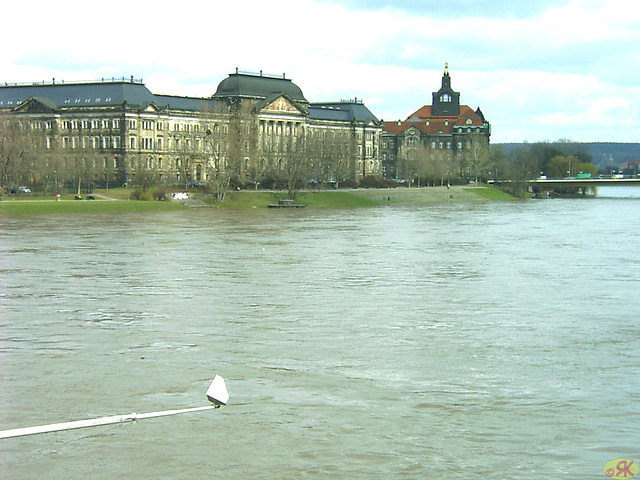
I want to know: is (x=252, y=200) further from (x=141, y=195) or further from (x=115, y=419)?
(x=115, y=419)

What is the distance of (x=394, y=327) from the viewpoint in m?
28.1

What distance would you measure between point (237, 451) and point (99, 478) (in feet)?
8.01

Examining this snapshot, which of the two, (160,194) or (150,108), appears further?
(150,108)

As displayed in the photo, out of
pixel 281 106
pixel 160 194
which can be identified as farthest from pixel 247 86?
pixel 160 194

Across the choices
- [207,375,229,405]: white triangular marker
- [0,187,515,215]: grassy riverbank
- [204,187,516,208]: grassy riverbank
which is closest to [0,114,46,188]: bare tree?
[0,187,515,215]: grassy riverbank

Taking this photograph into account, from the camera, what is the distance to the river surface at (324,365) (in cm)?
1638

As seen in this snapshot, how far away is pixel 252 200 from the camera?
127 m

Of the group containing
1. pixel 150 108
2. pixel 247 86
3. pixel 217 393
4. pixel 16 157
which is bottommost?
pixel 217 393

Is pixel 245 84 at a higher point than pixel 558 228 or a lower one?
higher

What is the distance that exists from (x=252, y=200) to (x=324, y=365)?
105m

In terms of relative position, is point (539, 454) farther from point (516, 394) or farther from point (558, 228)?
point (558, 228)

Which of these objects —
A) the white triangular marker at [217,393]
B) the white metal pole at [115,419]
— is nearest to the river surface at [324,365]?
the white metal pole at [115,419]

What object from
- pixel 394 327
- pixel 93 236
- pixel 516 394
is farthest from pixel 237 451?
pixel 93 236

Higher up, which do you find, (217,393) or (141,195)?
(141,195)
